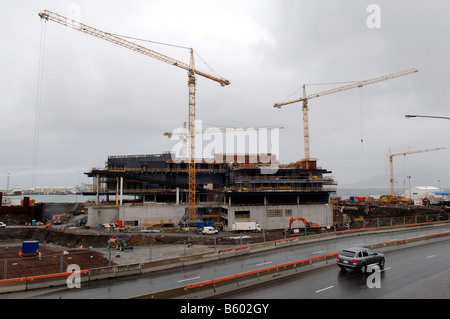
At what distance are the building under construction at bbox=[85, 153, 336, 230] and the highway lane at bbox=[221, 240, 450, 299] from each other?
161 ft

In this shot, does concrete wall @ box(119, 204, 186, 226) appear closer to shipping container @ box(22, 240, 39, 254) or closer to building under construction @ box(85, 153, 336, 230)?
building under construction @ box(85, 153, 336, 230)

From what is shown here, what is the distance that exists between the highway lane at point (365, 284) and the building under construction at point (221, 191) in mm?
48940

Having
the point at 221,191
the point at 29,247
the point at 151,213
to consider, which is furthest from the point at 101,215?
the point at 29,247

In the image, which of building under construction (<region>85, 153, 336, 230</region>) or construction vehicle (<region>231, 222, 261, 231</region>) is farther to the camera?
building under construction (<region>85, 153, 336, 230</region>)

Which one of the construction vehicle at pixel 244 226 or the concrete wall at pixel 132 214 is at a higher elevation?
the concrete wall at pixel 132 214

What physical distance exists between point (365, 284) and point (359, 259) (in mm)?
2696

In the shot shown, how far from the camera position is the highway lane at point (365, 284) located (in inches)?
663

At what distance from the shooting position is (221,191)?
82.2 meters

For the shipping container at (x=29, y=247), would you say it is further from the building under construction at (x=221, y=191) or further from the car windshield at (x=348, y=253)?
the car windshield at (x=348, y=253)

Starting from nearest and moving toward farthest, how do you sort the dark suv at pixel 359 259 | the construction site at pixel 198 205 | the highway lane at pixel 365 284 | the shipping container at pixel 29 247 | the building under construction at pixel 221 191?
the highway lane at pixel 365 284 → the dark suv at pixel 359 259 → the shipping container at pixel 29 247 → the construction site at pixel 198 205 → the building under construction at pixel 221 191

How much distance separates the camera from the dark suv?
21.1 metres

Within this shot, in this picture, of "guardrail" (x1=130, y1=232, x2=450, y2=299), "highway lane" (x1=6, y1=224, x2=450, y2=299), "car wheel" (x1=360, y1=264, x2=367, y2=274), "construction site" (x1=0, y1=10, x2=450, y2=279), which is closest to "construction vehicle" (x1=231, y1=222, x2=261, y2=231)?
"construction site" (x1=0, y1=10, x2=450, y2=279)
